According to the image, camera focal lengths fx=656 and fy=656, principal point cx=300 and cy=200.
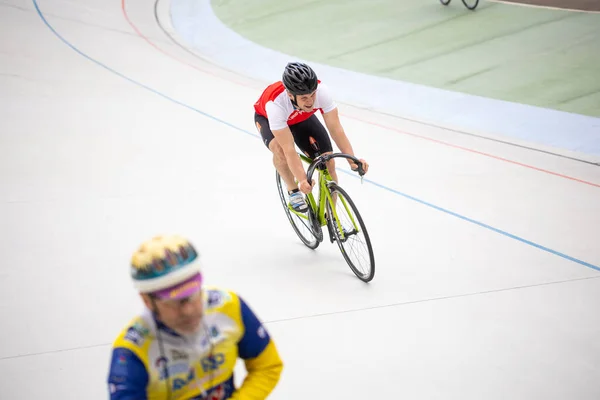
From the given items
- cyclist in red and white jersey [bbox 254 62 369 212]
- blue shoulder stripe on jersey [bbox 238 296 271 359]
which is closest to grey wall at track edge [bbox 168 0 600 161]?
cyclist in red and white jersey [bbox 254 62 369 212]

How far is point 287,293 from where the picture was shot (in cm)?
485

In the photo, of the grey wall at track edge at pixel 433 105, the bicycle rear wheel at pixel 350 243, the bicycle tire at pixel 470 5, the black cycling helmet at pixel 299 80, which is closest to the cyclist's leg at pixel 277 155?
the bicycle rear wheel at pixel 350 243

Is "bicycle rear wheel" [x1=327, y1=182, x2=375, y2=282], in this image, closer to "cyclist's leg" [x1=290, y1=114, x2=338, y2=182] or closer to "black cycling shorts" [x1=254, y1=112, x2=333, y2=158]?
"cyclist's leg" [x1=290, y1=114, x2=338, y2=182]

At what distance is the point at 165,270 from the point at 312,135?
11.6 feet

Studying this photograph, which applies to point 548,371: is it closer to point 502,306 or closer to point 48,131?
point 502,306

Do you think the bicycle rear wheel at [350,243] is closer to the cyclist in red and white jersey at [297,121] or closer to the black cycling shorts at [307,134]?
the cyclist in red and white jersey at [297,121]

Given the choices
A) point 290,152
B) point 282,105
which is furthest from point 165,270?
point 282,105

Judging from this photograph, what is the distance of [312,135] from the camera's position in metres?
5.11

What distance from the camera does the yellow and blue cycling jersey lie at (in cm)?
177

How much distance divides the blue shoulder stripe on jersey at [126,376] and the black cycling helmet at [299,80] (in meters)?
2.86

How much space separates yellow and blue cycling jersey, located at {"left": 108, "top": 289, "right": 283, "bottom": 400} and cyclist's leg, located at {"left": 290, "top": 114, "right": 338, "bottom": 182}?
321 cm

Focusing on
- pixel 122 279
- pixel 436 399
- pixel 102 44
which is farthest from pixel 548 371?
pixel 102 44

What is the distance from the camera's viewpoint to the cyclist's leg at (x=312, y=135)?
5.09 metres

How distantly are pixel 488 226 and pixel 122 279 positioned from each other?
314 centimetres
